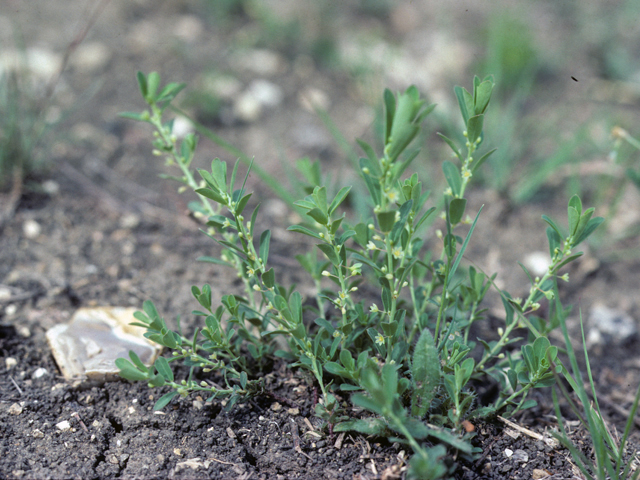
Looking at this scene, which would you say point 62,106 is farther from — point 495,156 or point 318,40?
point 495,156

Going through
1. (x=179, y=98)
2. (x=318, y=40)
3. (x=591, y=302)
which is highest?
(x=318, y=40)

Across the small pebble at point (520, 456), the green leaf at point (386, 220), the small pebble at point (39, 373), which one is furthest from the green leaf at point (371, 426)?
the small pebble at point (39, 373)

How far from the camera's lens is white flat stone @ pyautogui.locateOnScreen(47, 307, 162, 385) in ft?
5.64

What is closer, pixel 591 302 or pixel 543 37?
pixel 591 302

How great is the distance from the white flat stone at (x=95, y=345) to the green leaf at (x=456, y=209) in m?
1.07

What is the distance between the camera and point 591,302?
2.46 metres

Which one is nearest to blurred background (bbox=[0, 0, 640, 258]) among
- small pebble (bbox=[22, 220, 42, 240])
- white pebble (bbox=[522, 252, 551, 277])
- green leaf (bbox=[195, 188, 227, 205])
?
small pebble (bbox=[22, 220, 42, 240])

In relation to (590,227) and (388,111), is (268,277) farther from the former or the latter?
(590,227)

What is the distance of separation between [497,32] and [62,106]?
260 cm

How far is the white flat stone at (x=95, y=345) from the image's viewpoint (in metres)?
1.72

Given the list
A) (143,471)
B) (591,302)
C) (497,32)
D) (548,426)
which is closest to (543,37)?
(497,32)

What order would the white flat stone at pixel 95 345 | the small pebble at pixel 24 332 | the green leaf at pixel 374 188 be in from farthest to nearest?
1. the small pebble at pixel 24 332
2. the white flat stone at pixel 95 345
3. the green leaf at pixel 374 188

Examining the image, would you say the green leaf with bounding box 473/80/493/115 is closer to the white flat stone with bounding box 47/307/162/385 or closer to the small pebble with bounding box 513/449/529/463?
the small pebble with bounding box 513/449/529/463

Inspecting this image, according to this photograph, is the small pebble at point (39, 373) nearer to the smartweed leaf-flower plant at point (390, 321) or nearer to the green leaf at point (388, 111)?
the smartweed leaf-flower plant at point (390, 321)
